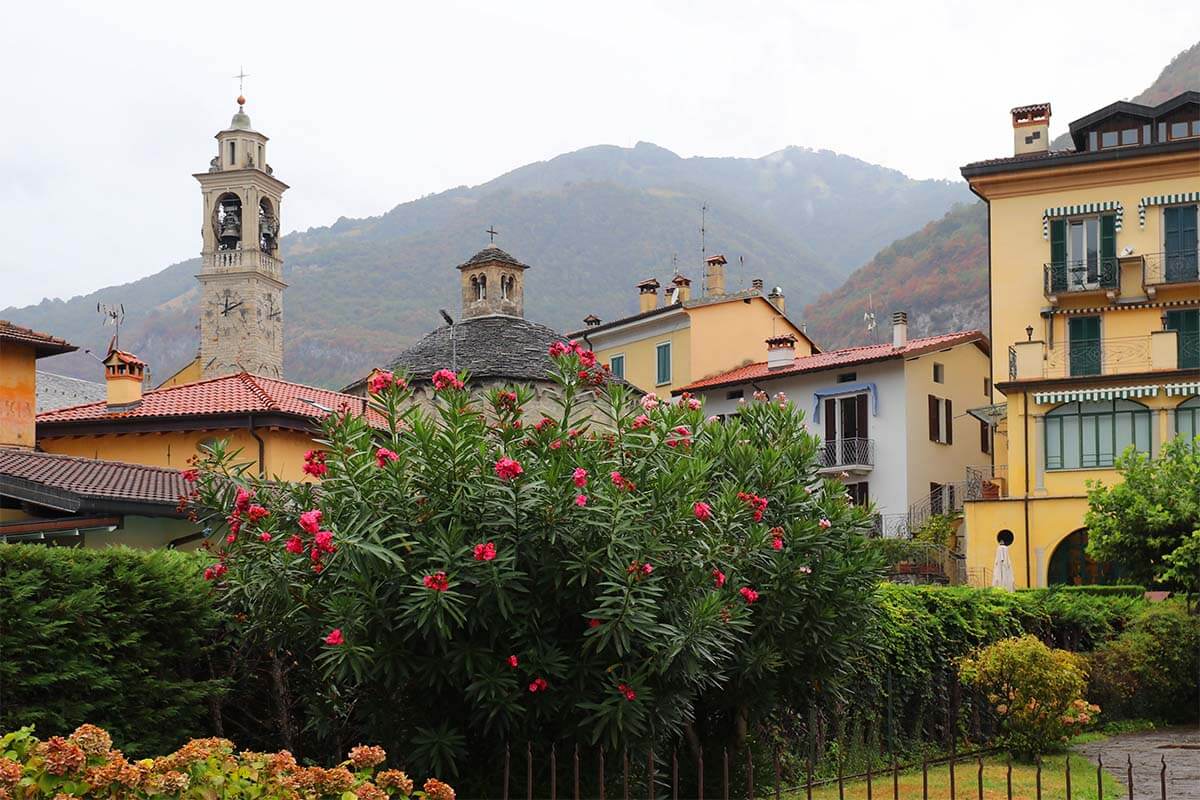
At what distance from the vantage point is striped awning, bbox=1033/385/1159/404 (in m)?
37.7

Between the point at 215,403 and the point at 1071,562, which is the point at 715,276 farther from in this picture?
the point at 215,403

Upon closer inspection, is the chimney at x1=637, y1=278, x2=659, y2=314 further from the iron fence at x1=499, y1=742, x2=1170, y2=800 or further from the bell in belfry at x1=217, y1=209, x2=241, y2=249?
the iron fence at x1=499, y1=742, x2=1170, y2=800

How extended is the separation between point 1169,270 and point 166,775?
38.7 metres

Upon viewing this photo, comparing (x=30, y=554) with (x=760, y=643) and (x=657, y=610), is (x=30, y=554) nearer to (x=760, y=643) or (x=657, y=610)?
(x=657, y=610)

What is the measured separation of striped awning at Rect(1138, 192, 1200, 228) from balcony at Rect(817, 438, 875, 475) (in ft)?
32.8

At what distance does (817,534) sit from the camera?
12969 mm

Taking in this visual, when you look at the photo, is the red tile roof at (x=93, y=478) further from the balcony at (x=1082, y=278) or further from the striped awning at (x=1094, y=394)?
the balcony at (x=1082, y=278)

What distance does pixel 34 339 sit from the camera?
28.0m

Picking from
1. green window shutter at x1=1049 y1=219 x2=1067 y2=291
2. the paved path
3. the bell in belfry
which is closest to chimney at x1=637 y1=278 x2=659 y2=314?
green window shutter at x1=1049 y1=219 x2=1067 y2=291

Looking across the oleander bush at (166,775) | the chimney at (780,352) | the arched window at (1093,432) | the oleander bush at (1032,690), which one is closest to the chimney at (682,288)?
the chimney at (780,352)

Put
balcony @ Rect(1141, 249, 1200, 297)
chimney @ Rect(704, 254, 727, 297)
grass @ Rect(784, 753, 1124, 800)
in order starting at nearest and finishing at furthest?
grass @ Rect(784, 753, 1124, 800)
balcony @ Rect(1141, 249, 1200, 297)
chimney @ Rect(704, 254, 727, 297)

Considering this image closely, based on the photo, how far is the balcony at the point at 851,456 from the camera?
4525 cm

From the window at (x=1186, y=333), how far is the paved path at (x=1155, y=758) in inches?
735

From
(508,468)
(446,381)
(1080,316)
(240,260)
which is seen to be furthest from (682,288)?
(508,468)
